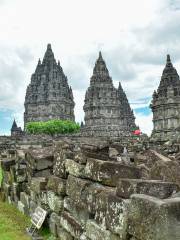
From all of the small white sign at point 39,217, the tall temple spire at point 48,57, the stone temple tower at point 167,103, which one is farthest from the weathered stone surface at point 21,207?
the tall temple spire at point 48,57

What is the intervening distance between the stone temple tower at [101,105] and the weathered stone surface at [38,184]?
9482cm

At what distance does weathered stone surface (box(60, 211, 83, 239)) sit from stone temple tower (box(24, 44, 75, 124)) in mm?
110883

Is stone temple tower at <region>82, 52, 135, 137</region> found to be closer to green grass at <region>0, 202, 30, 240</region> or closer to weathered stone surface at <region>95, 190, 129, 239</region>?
green grass at <region>0, 202, 30, 240</region>

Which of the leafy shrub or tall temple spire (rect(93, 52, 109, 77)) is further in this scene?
tall temple spire (rect(93, 52, 109, 77))

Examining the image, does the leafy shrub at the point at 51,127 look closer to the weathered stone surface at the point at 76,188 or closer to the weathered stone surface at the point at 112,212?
the weathered stone surface at the point at 76,188

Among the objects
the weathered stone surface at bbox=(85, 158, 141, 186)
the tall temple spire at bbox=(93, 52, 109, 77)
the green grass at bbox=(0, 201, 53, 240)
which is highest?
the tall temple spire at bbox=(93, 52, 109, 77)

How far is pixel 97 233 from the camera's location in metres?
5.80

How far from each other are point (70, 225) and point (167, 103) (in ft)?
244

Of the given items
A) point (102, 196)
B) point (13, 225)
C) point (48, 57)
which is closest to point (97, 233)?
point (102, 196)

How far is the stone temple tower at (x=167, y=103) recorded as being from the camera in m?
78.2

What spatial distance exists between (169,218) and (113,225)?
1522 mm

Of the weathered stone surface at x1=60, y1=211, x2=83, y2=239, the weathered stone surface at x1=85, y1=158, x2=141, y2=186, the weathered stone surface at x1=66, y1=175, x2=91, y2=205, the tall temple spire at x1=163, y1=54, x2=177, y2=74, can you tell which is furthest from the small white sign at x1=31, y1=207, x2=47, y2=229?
the tall temple spire at x1=163, y1=54, x2=177, y2=74

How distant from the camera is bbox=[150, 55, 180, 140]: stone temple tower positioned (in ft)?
257

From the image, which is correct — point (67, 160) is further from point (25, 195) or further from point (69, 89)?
→ point (69, 89)
